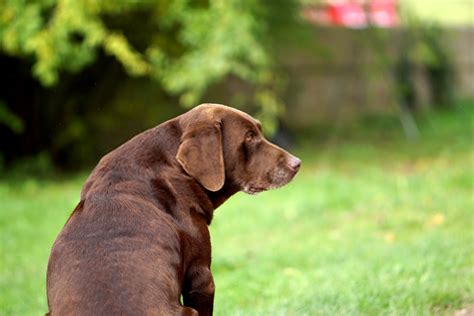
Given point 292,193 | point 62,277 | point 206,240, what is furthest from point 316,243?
point 62,277

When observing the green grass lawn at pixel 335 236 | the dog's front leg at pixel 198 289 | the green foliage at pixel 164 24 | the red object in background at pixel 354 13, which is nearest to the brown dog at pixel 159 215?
the dog's front leg at pixel 198 289

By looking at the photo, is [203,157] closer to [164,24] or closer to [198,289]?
[198,289]

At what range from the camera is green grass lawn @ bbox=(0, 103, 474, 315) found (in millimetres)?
5875

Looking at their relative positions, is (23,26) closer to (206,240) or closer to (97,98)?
(97,98)

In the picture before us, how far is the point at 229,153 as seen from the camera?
4.64m

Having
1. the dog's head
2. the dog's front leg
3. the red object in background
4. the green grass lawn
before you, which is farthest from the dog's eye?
the red object in background

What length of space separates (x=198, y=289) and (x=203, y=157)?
2.13 ft

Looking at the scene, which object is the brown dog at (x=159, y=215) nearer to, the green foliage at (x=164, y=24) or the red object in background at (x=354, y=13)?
the green foliage at (x=164, y=24)

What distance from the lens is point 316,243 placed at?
879cm

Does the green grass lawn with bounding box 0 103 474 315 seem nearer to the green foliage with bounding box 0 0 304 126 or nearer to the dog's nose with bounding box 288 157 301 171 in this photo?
the dog's nose with bounding box 288 157 301 171

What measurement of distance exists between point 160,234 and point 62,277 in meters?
0.48

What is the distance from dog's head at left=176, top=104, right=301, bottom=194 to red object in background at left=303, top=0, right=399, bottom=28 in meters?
11.9

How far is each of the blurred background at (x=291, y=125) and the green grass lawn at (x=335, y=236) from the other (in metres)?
0.03

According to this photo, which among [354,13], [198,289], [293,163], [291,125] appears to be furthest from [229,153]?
[354,13]
